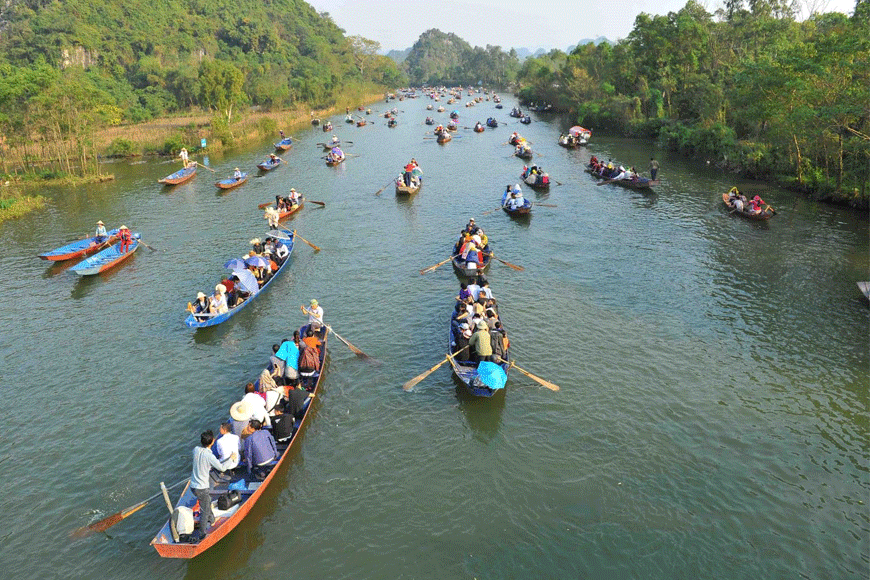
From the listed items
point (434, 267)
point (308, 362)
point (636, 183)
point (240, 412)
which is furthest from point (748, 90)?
point (240, 412)

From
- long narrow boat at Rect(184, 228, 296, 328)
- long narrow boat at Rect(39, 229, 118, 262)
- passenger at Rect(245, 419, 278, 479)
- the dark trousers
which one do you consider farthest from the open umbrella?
the dark trousers

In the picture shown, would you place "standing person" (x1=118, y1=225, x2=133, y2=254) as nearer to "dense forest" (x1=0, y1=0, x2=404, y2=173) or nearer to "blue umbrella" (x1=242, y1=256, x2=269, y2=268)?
"blue umbrella" (x1=242, y1=256, x2=269, y2=268)

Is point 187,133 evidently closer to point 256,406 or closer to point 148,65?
point 148,65

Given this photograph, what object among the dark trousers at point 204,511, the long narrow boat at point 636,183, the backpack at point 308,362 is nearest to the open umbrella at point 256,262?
the backpack at point 308,362

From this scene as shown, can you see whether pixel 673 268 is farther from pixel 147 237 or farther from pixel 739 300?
pixel 147 237

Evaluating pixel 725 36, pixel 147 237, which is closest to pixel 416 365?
pixel 147 237
